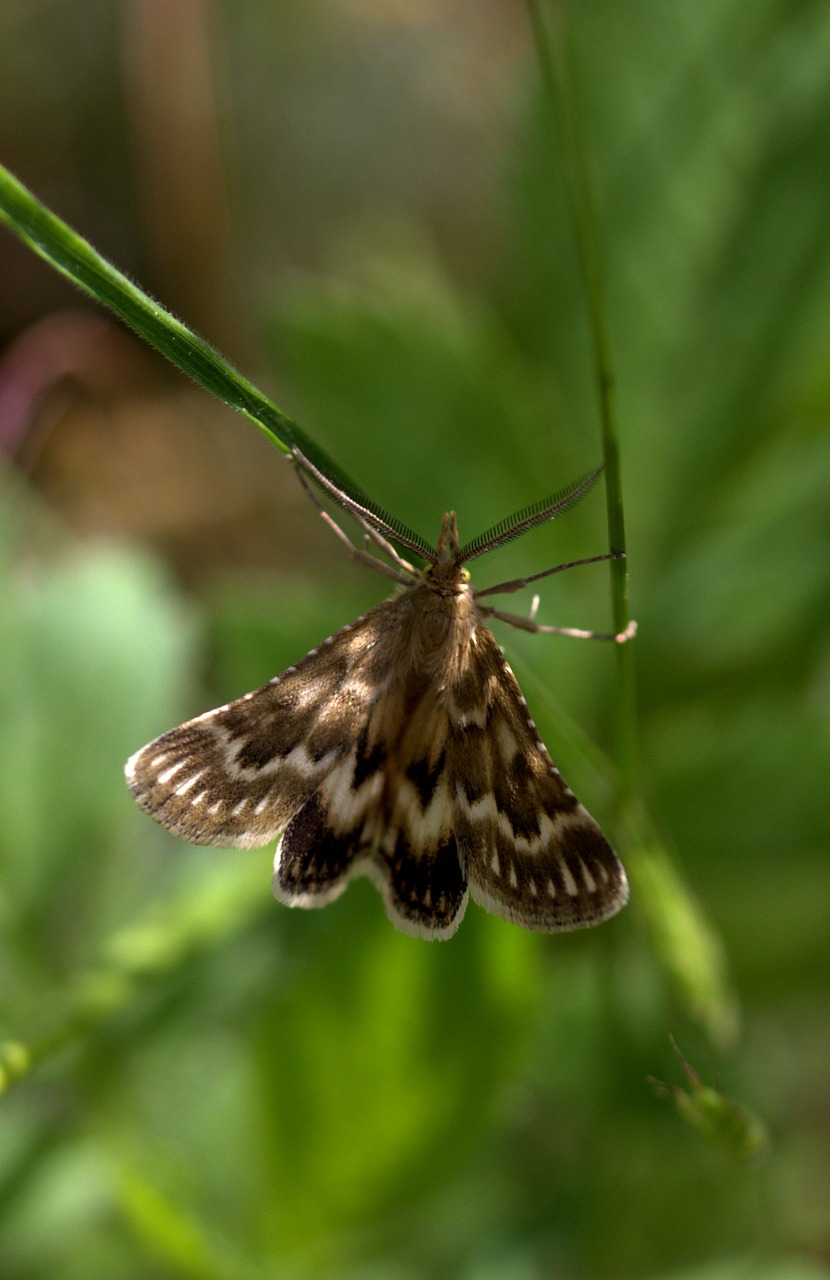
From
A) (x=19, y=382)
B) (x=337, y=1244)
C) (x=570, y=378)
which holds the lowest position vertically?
(x=337, y=1244)

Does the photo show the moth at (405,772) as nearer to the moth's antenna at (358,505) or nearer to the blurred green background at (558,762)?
the moth's antenna at (358,505)

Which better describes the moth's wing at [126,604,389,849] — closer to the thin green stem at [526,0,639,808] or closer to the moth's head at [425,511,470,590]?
the moth's head at [425,511,470,590]

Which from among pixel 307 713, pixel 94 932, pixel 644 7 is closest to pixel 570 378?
pixel 644 7

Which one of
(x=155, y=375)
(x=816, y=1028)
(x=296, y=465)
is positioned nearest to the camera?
(x=296, y=465)

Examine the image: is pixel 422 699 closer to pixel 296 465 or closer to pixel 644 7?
pixel 296 465

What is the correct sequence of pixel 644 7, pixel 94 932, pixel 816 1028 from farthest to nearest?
1. pixel 816 1028
2. pixel 94 932
3. pixel 644 7

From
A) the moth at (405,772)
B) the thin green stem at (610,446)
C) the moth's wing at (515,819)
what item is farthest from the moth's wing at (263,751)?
the thin green stem at (610,446)

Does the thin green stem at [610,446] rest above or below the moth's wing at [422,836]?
above

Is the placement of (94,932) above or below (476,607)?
below

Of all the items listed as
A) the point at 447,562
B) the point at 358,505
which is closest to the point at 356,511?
the point at 358,505
